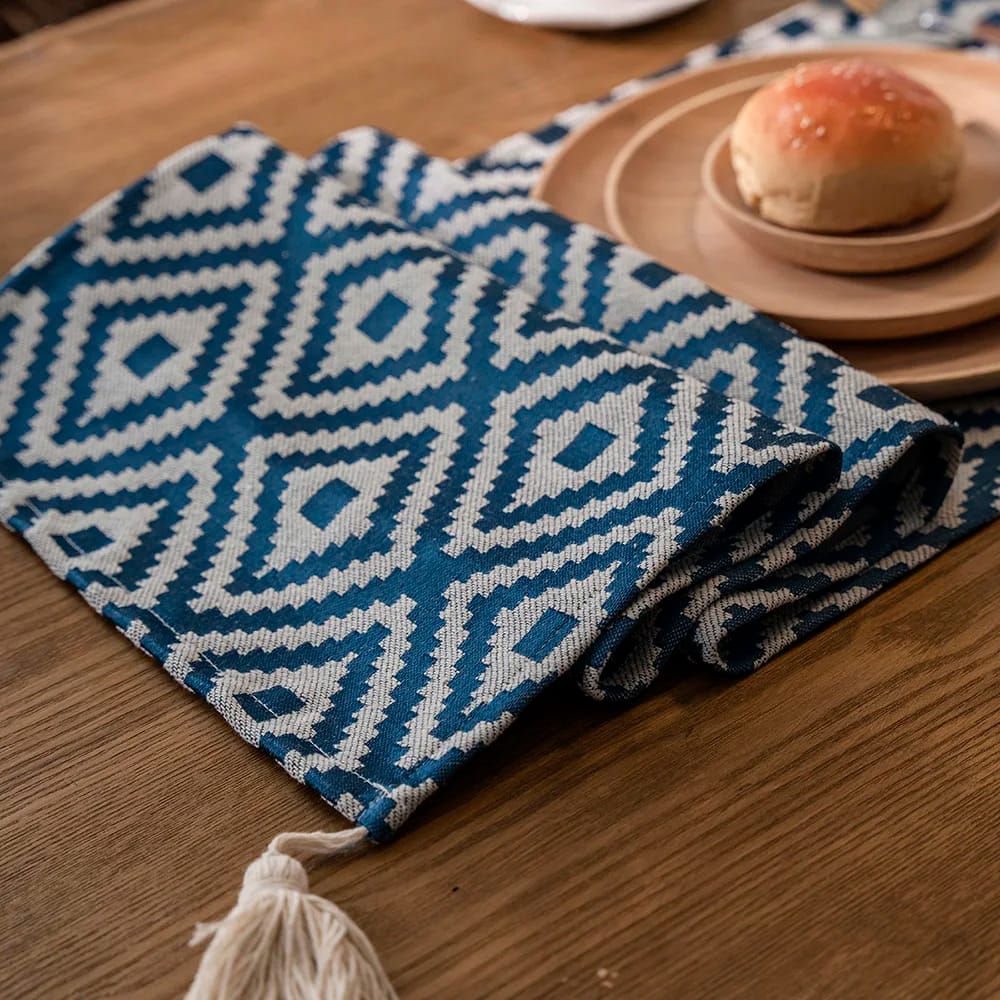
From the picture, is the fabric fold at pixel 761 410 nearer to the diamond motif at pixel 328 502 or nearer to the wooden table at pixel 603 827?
the wooden table at pixel 603 827

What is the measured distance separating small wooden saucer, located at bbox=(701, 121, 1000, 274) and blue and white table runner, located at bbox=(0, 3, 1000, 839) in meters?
0.07

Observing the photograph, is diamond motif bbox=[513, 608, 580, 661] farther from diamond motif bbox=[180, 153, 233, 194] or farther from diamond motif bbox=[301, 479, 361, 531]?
diamond motif bbox=[180, 153, 233, 194]

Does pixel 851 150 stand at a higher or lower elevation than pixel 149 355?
higher

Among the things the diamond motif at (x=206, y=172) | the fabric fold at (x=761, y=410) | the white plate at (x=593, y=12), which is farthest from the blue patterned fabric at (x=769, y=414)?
the white plate at (x=593, y=12)

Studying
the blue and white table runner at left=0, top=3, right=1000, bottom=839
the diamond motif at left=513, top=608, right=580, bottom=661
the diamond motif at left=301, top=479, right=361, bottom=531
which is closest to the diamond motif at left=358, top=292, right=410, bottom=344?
the blue and white table runner at left=0, top=3, right=1000, bottom=839

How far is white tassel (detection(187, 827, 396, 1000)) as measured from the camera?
43cm

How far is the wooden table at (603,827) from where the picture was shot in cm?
44

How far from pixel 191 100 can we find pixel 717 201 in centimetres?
52

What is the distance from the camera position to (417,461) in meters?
0.62

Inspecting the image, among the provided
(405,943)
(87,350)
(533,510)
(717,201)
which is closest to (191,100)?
(87,350)

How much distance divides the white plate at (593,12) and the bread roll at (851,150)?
0.38 metres

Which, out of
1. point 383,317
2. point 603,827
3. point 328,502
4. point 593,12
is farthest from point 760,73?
point 603,827

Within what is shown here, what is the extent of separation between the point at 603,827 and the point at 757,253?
37 cm

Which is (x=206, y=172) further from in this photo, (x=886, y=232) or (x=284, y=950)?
(x=284, y=950)
